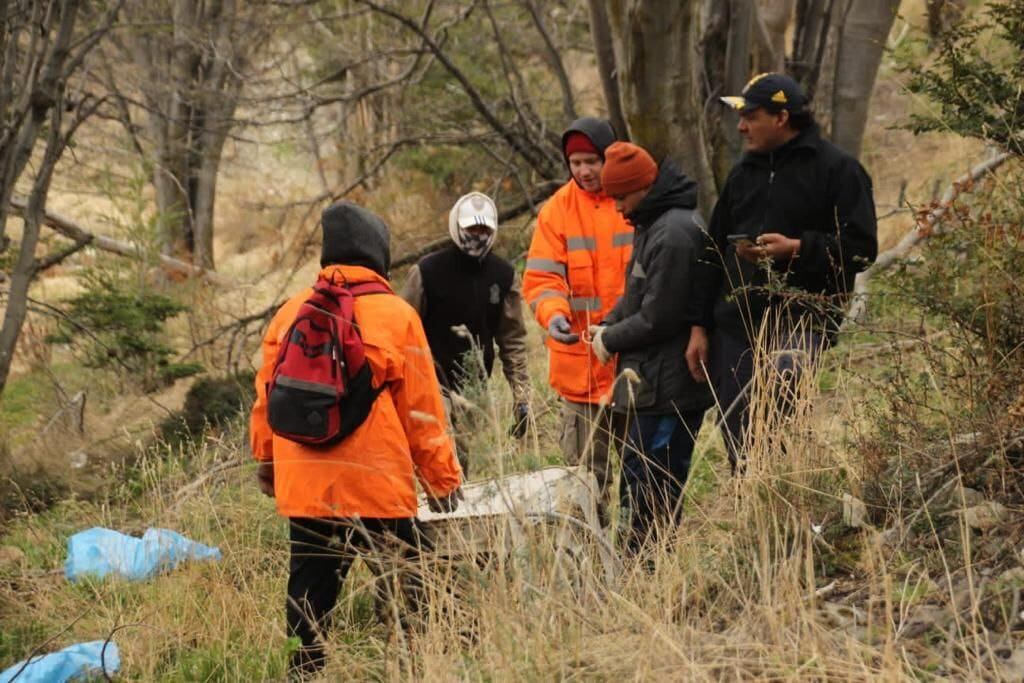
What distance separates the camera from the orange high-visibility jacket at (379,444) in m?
4.16

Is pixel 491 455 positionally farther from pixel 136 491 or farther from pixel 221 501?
pixel 136 491

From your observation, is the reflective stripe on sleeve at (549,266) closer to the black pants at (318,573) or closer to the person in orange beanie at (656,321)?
the person in orange beanie at (656,321)

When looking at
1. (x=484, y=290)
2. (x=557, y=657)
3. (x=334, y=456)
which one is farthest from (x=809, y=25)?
(x=557, y=657)

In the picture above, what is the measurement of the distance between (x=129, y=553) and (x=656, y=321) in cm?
282

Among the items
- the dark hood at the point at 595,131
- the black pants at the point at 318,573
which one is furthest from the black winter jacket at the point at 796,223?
the black pants at the point at 318,573

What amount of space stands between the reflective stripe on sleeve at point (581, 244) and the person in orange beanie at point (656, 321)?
1.27 ft

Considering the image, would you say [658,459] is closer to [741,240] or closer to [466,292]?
[741,240]

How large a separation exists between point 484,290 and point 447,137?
4.37 metres

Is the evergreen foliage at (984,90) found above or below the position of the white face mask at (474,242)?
above

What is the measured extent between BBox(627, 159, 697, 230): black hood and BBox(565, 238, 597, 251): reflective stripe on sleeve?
0.38 meters

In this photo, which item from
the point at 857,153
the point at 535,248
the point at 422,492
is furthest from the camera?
the point at 857,153

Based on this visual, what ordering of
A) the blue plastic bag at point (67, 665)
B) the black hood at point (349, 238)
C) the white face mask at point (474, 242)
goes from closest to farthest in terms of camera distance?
the black hood at point (349, 238) < the blue plastic bag at point (67, 665) < the white face mask at point (474, 242)

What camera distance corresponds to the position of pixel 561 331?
18.0ft

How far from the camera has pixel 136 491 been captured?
7.88 meters
